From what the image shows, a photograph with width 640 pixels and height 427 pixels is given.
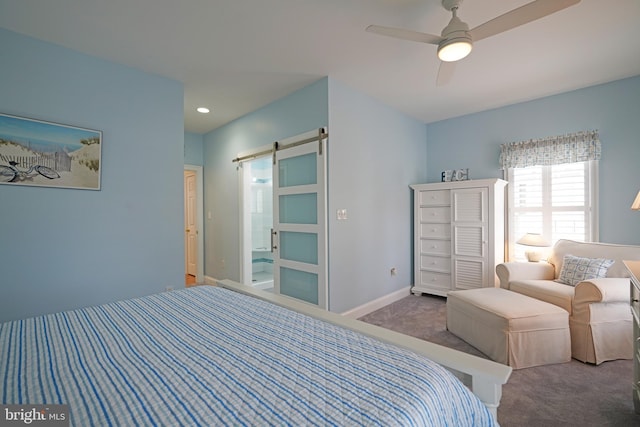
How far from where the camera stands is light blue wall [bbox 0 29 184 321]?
2133mm

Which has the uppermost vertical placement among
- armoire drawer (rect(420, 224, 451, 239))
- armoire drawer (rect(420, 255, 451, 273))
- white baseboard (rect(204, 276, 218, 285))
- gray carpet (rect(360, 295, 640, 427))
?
armoire drawer (rect(420, 224, 451, 239))

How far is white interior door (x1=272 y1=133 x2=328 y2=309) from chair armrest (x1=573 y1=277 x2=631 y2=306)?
2180 mm

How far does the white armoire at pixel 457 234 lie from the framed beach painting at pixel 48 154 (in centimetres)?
382

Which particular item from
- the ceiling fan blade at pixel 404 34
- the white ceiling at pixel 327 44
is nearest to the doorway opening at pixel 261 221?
the white ceiling at pixel 327 44

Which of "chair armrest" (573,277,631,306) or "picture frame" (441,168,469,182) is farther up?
"picture frame" (441,168,469,182)

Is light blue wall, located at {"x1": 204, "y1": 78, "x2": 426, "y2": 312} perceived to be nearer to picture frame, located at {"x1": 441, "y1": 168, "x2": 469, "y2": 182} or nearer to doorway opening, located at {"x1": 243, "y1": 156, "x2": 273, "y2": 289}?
picture frame, located at {"x1": 441, "y1": 168, "x2": 469, "y2": 182}

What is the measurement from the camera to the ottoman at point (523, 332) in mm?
2098

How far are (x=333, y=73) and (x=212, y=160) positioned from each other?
2.82 meters

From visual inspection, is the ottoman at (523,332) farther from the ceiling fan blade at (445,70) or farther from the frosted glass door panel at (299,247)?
the ceiling fan blade at (445,70)

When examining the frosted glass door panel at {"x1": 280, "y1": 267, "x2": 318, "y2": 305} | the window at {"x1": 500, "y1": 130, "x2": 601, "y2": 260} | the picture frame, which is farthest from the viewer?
the picture frame

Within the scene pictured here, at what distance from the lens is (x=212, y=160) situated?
4766mm

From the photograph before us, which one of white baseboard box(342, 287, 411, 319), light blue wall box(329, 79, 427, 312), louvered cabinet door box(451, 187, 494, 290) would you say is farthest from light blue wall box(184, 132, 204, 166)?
louvered cabinet door box(451, 187, 494, 290)

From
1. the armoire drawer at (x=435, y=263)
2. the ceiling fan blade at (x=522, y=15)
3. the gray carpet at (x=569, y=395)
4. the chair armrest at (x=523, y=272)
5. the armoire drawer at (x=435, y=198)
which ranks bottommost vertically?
the gray carpet at (x=569, y=395)

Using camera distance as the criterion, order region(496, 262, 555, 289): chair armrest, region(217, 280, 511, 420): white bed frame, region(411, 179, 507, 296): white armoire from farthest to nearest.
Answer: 1. region(411, 179, 507, 296): white armoire
2. region(496, 262, 555, 289): chair armrest
3. region(217, 280, 511, 420): white bed frame
